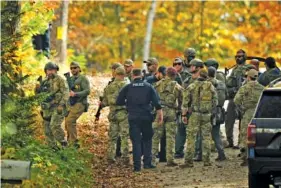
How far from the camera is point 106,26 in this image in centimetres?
6219

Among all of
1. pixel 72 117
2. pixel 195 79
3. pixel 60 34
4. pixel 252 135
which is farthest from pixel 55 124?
pixel 60 34

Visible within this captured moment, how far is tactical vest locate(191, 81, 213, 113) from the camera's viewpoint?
72.9 ft

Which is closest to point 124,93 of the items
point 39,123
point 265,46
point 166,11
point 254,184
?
point 39,123

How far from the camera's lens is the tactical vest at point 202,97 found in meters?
22.2

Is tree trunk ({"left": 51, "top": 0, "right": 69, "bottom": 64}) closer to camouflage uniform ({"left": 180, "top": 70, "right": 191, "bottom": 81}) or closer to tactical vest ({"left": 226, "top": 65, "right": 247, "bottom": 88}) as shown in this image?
camouflage uniform ({"left": 180, "top": 70, "right": 191, "bottom": 81})

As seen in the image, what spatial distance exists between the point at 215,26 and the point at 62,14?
74.5 feet

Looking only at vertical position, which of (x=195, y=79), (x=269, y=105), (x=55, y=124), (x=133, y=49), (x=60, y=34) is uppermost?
(x=133, y=49)

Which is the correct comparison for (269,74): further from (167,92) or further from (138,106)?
(138,106)

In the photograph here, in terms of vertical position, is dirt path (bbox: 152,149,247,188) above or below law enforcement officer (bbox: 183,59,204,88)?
below

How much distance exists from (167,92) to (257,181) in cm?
643

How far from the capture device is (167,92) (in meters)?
23.0

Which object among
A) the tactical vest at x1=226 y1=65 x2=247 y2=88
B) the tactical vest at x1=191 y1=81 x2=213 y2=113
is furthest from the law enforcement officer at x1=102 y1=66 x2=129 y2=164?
the tactical vest at x1=226 y1=65 x2=247 y2=88

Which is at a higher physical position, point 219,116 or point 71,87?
point 71,87

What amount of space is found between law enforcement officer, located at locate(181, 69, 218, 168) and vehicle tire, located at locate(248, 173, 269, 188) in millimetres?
5534
